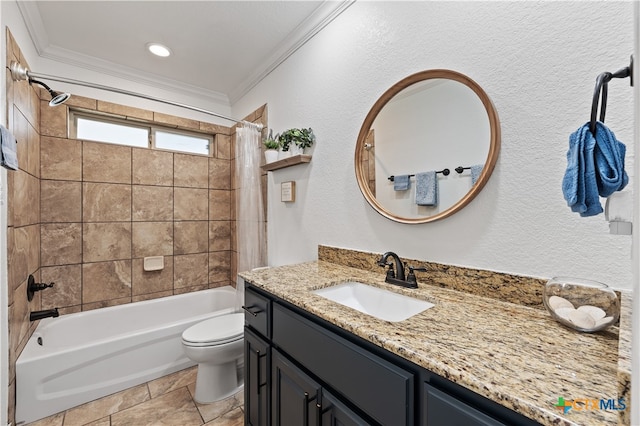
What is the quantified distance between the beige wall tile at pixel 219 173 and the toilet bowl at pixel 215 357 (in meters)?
1.59

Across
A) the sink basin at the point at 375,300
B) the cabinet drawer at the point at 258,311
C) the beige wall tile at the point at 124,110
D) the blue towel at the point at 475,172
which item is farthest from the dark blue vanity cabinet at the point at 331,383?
the beige wall tile at the point at 124,110

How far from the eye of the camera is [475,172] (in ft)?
3.52

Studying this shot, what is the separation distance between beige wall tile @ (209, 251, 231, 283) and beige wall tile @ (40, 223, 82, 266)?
3.66ft

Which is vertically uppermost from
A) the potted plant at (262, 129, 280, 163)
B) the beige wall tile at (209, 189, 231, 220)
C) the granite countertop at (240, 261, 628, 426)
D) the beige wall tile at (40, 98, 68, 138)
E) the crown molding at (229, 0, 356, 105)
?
the crown molding at (229, 0, 356, 105)

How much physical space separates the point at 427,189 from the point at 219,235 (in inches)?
97.1

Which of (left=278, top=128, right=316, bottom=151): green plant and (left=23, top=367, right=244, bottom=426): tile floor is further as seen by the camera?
(left=278, top=128, right=316, bottom=151): green plant

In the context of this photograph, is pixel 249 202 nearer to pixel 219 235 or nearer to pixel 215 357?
pixel 219 235

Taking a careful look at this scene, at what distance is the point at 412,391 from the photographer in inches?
25.9

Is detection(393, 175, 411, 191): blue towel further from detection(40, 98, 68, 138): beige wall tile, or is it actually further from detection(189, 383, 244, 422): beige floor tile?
detection(40, 98, 68, 138): beige wall tile

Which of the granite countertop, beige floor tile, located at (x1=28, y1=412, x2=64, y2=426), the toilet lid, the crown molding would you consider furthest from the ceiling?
beige floor tile, located at (x1=28, y1=412, x2=64, y2=426)

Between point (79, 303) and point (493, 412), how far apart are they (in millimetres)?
3010

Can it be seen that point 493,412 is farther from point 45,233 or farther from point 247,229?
point 45,233

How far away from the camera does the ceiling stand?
169 cm

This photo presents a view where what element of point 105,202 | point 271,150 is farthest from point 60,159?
point 271,150
